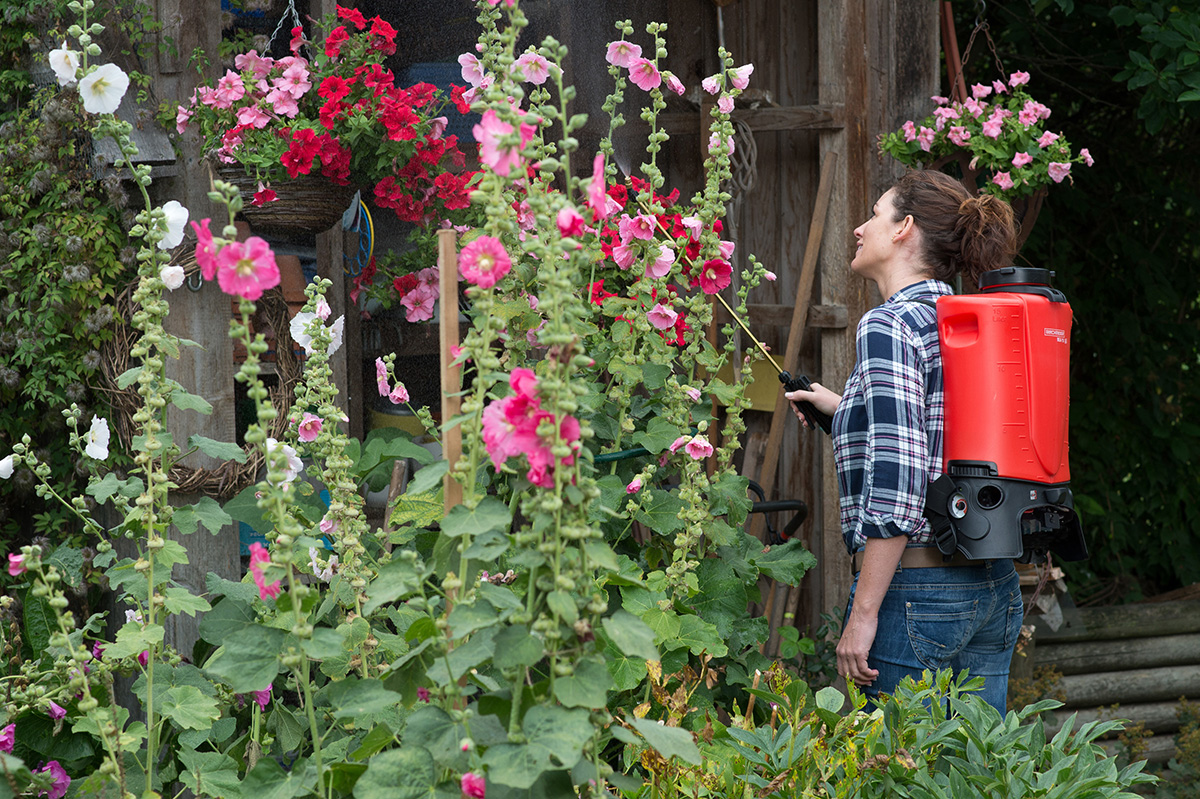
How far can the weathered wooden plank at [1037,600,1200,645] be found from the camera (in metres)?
4.40

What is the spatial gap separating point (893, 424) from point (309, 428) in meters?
1.06

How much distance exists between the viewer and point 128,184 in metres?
2.57

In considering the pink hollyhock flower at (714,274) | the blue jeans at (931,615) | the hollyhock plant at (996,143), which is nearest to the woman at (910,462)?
the blue jeans at (931,615)

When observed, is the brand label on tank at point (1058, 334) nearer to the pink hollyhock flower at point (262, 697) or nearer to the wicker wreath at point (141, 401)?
the pink hollyhock flower at point (262, 697)

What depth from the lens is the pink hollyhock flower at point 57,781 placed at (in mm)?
1495

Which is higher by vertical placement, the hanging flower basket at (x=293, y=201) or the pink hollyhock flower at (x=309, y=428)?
the hanging flower basket at (x=293, y=201)

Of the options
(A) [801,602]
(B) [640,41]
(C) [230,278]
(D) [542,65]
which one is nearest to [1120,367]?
(A) [801,602]

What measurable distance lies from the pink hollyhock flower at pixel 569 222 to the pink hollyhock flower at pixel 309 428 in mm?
748

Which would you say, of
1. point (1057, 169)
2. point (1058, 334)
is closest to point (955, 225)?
point (1058, 334)

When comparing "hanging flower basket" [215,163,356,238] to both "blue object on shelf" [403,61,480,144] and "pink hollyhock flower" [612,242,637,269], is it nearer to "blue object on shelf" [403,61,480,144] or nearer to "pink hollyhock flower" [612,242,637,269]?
"blue object on shelf" [403,61,480,144]

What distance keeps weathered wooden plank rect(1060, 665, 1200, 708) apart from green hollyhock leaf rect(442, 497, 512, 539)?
391 cm

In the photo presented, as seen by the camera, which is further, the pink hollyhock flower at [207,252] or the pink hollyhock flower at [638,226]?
the pink hollyhock flower at [638,226]

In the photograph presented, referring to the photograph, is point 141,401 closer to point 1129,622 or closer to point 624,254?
point 624,254

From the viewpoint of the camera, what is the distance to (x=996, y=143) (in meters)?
3.10
